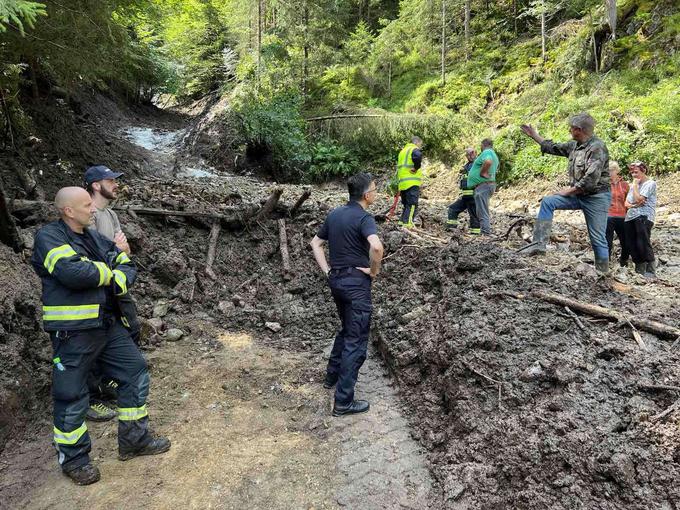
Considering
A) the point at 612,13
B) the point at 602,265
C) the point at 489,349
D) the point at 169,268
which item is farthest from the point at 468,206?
the point at 612,13

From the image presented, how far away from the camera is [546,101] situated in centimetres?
1539

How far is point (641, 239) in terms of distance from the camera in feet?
20.6

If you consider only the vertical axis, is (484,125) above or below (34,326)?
above

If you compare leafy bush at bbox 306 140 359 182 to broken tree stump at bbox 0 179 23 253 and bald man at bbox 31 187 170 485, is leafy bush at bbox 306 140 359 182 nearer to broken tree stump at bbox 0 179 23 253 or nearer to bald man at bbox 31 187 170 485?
broken tree stump at bbox 0 179 23 253

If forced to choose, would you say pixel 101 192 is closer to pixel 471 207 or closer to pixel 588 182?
pixel 588 182

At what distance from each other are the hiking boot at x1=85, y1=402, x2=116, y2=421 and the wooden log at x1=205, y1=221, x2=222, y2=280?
3145mm

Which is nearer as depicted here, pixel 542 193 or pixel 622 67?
pixel 542 193

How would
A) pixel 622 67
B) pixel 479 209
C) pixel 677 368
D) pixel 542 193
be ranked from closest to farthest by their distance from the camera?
1. pixel 677 368
2. pixel 479 209
3. pixel 542 193
4. pixel 622 67

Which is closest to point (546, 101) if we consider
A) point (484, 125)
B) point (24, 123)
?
point (484, 125)

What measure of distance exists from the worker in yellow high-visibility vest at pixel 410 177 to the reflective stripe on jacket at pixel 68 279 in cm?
592

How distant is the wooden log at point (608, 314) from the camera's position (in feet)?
11.7

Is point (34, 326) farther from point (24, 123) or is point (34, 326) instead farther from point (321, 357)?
point (24, 123)

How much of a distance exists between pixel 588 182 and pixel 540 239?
3.11 feet

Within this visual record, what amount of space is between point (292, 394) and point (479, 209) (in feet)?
17.2
